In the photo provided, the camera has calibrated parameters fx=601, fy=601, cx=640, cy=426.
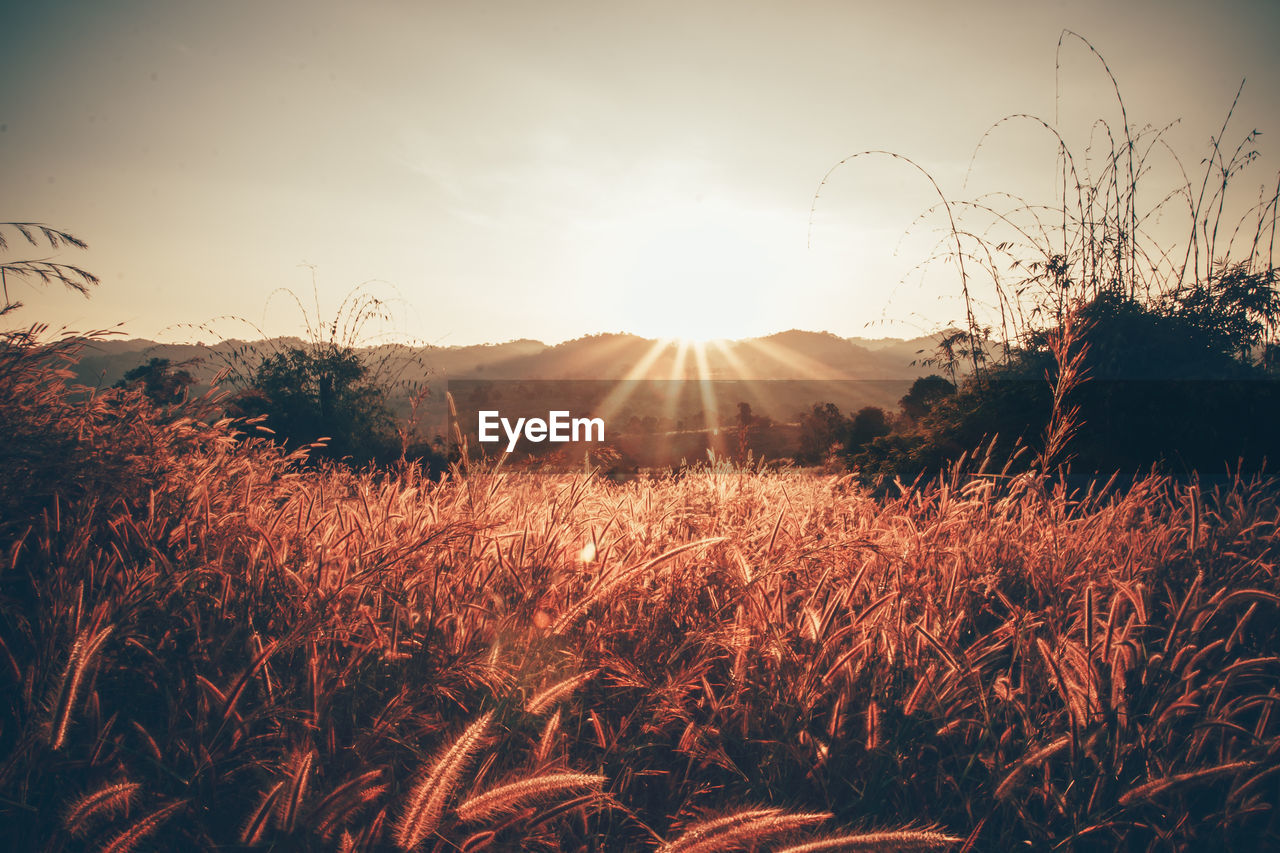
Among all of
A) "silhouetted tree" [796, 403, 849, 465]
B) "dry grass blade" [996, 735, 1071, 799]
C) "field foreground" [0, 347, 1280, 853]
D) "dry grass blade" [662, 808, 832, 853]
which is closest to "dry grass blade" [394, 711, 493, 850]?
"field foreground" [0, 347, 1280, 853]

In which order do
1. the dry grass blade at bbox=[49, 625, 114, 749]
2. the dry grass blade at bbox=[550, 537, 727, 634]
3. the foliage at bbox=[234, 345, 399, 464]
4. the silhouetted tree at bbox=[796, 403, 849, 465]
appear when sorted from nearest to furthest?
1. the dry grass blade at bbox=[49, 625, 114, 749]
2. the dry grass blade at bbox=[550, 537, 727, 634]
3. the foliage at bbox=[234, 345, 399, 464]
4. the silhouetted tree at bbox=[796, 403, 849, 465]

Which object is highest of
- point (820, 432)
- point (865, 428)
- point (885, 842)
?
point (865, 428)

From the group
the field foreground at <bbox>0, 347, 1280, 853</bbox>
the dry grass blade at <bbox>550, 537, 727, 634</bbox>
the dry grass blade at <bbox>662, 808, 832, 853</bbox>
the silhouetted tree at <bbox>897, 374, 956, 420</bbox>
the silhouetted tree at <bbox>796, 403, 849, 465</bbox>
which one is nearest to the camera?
the dry grass blade at <bbox>662, 808, 832, 853</bbox>

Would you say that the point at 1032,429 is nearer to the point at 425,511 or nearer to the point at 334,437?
the point at 425,511

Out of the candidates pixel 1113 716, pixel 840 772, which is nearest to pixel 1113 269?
pixel 1113 716

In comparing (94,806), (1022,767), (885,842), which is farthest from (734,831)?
(94,806)

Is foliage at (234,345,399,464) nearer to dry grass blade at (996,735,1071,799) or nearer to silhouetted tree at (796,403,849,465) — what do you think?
silhouetted tree at (796,403,849,465)

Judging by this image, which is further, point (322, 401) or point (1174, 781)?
point (322, 401)

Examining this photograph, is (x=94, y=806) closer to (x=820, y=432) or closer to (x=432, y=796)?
(x=432, y=796)

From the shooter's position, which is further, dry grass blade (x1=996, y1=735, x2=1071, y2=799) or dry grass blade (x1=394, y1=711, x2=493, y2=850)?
dry grass blade (x1=996, y1=735, x2=1071, y2=799)

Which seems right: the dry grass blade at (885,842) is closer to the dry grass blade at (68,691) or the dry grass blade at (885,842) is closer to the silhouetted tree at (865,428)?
the dry grass blade at (68,691)
